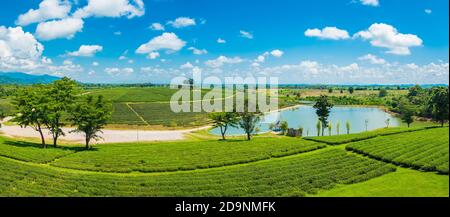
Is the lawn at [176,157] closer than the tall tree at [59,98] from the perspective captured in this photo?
Yes

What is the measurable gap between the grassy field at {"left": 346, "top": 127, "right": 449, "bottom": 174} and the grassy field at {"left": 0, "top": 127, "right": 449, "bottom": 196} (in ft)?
0.37

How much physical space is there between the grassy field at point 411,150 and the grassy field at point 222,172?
0.37 ft

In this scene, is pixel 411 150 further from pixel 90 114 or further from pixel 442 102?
pixel 90 114

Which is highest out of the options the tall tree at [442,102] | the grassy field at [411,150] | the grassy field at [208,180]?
the tall tree at [442,102]

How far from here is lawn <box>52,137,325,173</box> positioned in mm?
29406

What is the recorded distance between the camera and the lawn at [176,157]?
29406 mm

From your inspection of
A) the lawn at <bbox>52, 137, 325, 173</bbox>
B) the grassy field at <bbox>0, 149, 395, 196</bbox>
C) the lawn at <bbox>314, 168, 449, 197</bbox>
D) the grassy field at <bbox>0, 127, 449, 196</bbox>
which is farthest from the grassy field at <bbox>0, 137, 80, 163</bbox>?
the lawn at <bbox>314, 168, 449, 197</bbox>

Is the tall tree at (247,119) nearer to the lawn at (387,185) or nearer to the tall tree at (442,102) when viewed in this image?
the lawn at (387,185)

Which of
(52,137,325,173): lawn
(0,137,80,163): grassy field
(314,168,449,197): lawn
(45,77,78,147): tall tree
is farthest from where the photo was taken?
(45,77,78,147): tall tree

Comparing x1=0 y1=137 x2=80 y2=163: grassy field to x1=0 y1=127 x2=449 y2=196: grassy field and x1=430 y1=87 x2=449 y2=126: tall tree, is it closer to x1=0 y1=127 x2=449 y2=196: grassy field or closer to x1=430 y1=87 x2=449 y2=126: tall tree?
x1=0 y1=127 x2=449 y2=196: grassy field

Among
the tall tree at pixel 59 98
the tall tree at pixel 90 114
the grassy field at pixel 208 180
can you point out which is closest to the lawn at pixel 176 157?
the grassy field at pixel 208 180

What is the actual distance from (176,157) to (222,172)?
8.22 m
